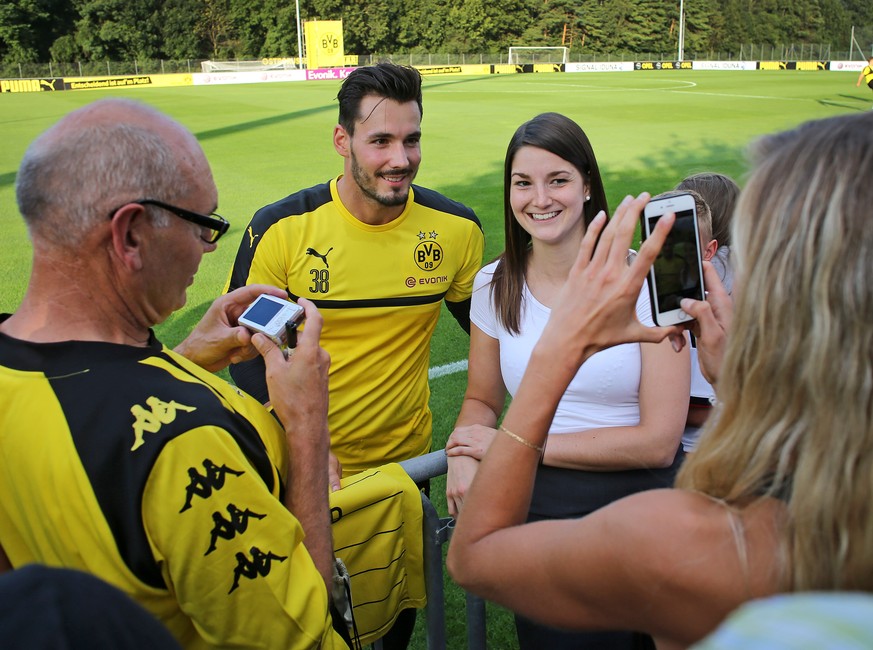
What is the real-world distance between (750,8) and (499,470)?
304 ft

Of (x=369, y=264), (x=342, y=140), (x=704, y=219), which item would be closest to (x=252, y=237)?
(x=369, y=264)

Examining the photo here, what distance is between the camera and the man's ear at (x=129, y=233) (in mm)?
1801

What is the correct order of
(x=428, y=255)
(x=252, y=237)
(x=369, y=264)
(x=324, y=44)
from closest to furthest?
(x=252, y=237) < (x=369, y=264) < (x=428, y=255) < (x=324, y=44)

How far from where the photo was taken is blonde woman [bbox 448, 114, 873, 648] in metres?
1.23

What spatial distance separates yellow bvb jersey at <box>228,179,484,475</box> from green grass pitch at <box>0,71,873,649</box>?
106 cm

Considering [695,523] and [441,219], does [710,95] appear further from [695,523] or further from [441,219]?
[695,523]

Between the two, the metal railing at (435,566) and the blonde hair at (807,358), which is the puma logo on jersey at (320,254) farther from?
the blonde hair at (807,358)

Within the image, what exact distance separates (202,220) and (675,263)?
132 cm

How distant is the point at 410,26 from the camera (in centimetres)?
6956

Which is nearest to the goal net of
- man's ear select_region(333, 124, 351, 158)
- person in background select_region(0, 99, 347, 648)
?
man's ear select_region(333, 124, 351, 158)

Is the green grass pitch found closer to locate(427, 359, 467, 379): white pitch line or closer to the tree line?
locate(427, 359, 467, 379): white pitch line

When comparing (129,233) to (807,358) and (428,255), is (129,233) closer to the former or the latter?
(807,358)

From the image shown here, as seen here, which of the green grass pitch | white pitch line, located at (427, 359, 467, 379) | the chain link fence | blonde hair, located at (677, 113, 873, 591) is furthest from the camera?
the chain link fence

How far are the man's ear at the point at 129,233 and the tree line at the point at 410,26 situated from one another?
68275 mm
